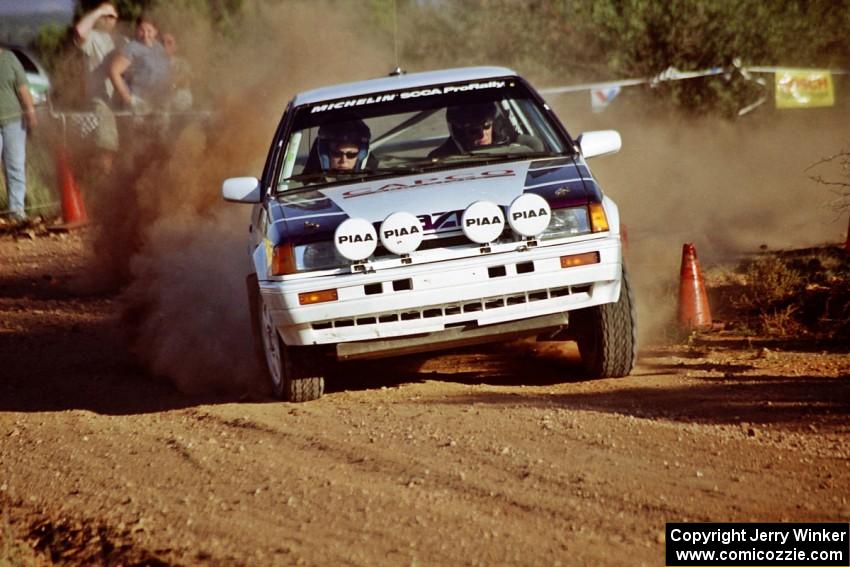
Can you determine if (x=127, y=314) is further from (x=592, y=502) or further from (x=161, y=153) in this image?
(x=592, y=502)

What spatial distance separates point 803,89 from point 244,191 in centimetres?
1152

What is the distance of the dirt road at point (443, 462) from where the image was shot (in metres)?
4.50

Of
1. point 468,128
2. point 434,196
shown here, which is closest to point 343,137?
point 468,128

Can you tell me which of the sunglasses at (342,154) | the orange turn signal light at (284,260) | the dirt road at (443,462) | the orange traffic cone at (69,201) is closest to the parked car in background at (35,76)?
the orange traffic cone at (69,201)

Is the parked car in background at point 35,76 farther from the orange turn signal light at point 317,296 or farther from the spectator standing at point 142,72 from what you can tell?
the orange turn signal light at point 317,296

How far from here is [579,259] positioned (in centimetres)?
621

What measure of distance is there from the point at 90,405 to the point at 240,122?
5216mm

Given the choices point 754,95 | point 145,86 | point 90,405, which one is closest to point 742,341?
point 90,405

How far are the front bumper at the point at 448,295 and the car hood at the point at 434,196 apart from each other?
0.22 meters

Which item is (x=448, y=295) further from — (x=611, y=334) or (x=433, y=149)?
(x=433, y=149)

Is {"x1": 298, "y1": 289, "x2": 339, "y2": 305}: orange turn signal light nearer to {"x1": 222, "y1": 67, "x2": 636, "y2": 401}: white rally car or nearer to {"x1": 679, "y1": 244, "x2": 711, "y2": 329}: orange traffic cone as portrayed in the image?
{"x1": 222, "y1": 67, "x2": 636, "y2": 401}: white rally car

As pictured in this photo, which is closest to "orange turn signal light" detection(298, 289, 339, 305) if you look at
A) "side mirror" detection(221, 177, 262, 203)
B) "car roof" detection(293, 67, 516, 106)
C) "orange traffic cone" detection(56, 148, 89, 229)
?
"side mirror" detection(221, 177, 262, 203)

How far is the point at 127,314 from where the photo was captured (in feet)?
31.3

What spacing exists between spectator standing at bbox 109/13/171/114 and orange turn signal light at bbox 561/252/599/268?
9.67 metres
